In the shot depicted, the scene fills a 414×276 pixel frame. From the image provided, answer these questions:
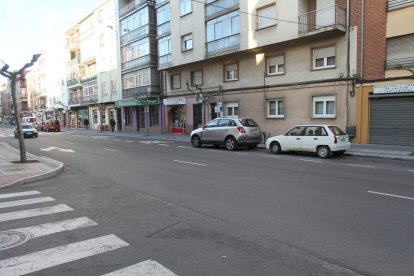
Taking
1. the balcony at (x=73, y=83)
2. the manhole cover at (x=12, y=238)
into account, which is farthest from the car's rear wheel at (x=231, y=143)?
the balcony at (x=73, y=83)

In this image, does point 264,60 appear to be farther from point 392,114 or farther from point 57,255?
point 57,255

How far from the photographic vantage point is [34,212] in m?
6.13

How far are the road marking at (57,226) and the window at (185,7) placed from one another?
25007 millimetres

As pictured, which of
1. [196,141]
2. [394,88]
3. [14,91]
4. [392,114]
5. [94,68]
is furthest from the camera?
[94,68]

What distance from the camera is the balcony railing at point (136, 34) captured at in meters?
34.3

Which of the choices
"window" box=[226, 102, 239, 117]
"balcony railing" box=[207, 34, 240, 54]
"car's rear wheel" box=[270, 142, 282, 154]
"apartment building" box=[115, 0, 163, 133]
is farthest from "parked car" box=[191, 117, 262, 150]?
"apartment building" box=[115, 0, 163, 133]

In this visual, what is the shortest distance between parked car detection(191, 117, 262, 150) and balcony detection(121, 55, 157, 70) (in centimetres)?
1771

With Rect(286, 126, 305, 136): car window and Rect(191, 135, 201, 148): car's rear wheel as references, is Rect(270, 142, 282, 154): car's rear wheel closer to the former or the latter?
Rect(286, 126, 305, 136): car window

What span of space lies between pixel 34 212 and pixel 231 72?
20.9 metres

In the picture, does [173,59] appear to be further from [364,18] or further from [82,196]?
[82,196]

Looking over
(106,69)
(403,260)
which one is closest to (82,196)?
(403,260)

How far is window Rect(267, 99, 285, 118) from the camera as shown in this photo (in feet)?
72.3

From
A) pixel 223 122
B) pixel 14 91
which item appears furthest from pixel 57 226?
pixel 223 122

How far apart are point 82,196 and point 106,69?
38712mm
